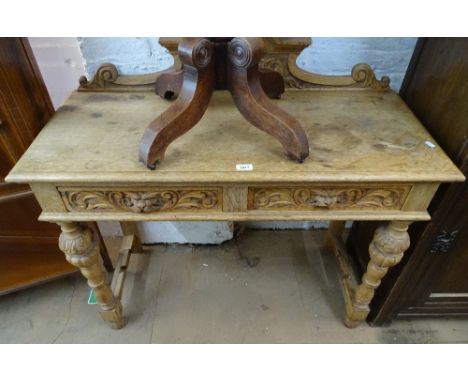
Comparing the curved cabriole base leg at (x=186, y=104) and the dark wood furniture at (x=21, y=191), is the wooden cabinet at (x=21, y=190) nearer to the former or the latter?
the dark wood furniture at (x=21, y=191)

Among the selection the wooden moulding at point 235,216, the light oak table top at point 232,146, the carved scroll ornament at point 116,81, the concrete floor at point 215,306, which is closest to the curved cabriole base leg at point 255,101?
the light oak table top at point 232,146

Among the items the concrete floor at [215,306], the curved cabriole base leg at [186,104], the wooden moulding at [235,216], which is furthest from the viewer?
the concrete floor at [215,306]

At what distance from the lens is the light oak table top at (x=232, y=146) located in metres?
0.75

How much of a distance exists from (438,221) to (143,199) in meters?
0.84

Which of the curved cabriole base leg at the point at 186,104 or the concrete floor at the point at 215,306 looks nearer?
the curved cabriole base leg at the point at 186,104

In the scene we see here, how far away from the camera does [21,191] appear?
118 cm

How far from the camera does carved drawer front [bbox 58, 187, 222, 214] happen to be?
0.80 meters

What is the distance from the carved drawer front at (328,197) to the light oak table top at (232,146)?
0.19 ft

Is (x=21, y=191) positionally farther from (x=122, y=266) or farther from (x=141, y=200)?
(x=141, y=200)

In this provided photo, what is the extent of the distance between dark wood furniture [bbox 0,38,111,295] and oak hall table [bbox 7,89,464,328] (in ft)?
0.39

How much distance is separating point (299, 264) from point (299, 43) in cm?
100

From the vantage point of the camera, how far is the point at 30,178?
0.74 meters

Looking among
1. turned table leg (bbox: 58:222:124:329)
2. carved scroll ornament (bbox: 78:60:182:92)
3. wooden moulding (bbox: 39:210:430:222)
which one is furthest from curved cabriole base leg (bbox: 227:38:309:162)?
turned table leg (bbox: 58:222:124:329)

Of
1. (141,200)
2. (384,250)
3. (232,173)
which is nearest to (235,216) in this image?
(232,173)
